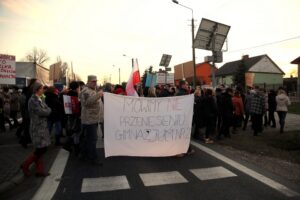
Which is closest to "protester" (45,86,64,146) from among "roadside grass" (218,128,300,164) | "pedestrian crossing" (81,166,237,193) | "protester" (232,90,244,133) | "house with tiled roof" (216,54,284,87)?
"pedestrian crossing" (81,166,237,193)

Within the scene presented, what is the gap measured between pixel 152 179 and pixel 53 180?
6.02 ft

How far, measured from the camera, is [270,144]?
11.6 m

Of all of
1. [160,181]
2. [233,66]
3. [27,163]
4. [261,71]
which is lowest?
[160,181]

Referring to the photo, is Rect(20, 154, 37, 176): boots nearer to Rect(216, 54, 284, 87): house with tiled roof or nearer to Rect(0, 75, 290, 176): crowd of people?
Rect(0, 75, 290, 176): crowd of people

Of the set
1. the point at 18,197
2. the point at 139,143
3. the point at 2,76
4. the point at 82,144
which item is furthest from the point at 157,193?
the point at 2,76

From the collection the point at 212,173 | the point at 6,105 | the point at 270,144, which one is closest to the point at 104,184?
the point at 212,173

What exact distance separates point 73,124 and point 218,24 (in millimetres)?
10757

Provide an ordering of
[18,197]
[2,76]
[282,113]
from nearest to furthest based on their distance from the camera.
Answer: [18,197], [2,76], [282,113]

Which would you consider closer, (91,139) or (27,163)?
(27,163)

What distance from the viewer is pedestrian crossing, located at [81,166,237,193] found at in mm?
6773

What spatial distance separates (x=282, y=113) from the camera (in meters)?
14.8

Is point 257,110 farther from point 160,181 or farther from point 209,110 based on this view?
point 160,181

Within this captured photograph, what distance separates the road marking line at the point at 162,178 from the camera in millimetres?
7066

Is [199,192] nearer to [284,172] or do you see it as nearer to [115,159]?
[284,172]
